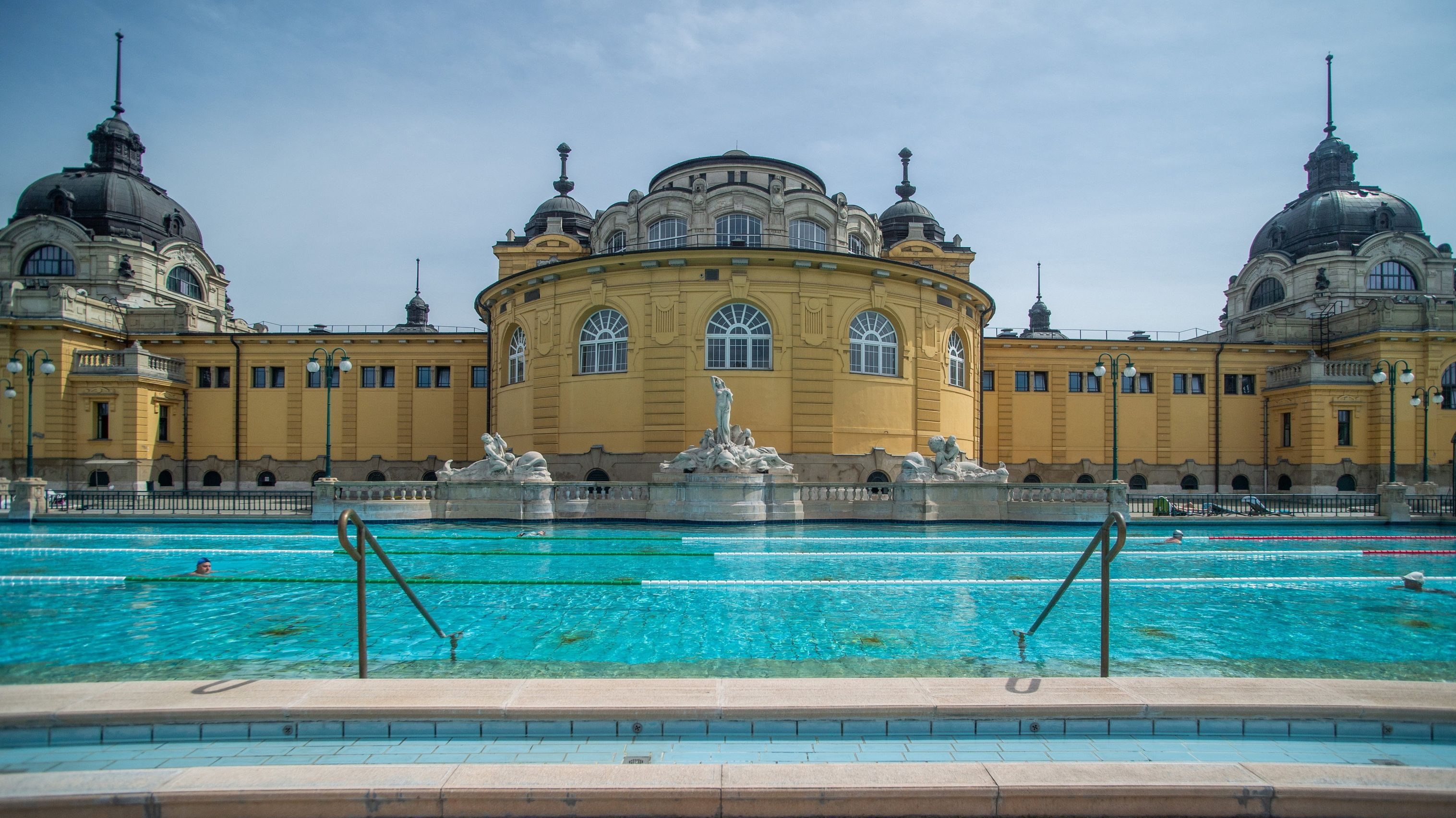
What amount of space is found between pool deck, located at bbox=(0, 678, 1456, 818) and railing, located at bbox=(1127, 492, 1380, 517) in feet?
74.9

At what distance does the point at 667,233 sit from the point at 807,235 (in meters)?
6.38

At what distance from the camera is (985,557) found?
51.5 ft

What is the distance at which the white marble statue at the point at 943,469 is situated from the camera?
23.3 meters

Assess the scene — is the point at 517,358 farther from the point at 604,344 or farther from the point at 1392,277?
the point at 1392,277

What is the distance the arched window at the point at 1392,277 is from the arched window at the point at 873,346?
115ft

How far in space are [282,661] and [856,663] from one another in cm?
566

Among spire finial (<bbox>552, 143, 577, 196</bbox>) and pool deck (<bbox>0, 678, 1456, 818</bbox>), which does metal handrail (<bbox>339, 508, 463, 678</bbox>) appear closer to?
pool deck (<bbox>0, 678, 1456, 818</bbox>)

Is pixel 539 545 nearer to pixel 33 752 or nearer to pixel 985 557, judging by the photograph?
pixel 985 557

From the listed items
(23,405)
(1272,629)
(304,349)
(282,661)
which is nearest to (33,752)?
(282,661)

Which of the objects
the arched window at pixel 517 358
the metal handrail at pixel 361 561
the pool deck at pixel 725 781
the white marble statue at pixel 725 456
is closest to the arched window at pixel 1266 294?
the white marble statue at pixel 725 456

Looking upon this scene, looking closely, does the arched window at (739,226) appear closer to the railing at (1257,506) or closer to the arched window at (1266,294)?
the railing at (1257,506)

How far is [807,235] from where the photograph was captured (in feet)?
112

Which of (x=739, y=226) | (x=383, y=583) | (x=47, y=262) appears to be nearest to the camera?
(x=383, y=583)

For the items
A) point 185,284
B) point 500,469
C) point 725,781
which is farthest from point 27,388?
point 725,781
